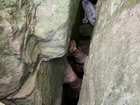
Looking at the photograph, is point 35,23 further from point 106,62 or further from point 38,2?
point 106,62

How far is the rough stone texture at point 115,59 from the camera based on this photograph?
0.51 meters

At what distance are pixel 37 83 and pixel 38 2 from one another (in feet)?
0.95

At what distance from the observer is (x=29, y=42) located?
2.33 ft

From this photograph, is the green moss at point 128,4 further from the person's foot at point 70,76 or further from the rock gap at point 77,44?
the rock gap at point 77,44

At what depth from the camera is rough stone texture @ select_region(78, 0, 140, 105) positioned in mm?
512

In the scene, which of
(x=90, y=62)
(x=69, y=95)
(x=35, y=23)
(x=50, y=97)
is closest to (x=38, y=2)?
(x=35, y=23)

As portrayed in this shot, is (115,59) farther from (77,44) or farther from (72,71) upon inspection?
(77,44)

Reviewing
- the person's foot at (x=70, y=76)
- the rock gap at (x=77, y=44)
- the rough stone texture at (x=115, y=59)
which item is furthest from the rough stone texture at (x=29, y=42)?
the rock gap at (x=77, y=44)

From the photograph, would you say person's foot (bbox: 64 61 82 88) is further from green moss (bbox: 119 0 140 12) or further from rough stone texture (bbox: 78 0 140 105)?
green moss (bbox: 119 0 140 12)

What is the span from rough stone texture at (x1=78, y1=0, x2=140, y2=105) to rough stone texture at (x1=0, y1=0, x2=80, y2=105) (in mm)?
115

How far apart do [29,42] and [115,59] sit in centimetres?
27

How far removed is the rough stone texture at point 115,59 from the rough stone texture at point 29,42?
115 mm

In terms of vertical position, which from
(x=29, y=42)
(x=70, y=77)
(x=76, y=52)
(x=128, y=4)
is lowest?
(x=70, y=77)

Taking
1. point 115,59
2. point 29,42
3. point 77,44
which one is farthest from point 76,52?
point 115,59
